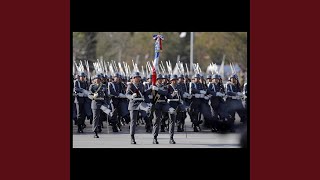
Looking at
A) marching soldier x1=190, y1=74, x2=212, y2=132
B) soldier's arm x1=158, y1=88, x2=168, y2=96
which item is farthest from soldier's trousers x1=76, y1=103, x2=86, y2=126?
soldier's arm x1=158, y1=88, x2=168, y2=96

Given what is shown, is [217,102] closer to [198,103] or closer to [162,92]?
[198,103]

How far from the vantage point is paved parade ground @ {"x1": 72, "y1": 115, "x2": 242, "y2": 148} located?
2175 cm

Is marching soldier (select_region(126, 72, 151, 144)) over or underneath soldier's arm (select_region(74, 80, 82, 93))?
underneath

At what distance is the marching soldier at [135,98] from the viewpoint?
21781 millimetres

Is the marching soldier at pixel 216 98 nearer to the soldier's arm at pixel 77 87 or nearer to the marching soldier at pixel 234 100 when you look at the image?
the marching soldier at pixel 234 100

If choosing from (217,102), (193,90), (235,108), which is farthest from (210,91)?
(235,108)

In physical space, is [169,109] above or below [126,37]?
below

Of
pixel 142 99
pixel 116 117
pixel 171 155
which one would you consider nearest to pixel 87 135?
pixel 116 117

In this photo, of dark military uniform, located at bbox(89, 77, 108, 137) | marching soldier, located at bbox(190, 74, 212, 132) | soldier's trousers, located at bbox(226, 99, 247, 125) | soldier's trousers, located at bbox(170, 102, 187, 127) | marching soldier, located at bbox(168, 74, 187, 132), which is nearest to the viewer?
marching soldier, located at bbox(168, 74, 187, 132)

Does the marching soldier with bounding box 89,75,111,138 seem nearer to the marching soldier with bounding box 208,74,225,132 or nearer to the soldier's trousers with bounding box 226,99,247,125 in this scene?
the marching soldier with bounding box 208,74,225,132

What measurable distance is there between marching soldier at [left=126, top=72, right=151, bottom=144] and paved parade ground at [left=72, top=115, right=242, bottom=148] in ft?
1.88

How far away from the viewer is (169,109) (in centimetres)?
2170
